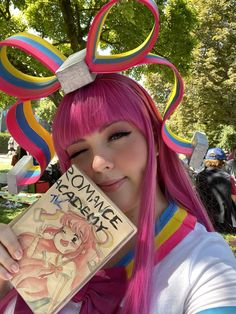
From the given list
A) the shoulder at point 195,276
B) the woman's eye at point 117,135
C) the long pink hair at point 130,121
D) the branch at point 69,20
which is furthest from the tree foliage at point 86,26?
the shoulder at point 195,276

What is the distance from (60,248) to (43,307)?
0.47ft

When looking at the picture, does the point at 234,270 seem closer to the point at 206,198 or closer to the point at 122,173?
the point at 122,173

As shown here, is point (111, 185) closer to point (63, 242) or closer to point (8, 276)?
point (63, 242)

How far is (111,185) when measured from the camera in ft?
3.47

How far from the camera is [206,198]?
18.0ft

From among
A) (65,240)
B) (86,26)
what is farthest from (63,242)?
(86,26)

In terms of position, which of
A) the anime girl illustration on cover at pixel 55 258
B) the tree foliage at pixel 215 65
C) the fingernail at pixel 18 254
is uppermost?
the fingernail at pixel 18 254

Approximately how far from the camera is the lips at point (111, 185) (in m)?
1.06

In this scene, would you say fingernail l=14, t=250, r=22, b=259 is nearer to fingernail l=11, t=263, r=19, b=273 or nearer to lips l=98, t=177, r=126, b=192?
fingernail l=11, t=263, r=19, b=273

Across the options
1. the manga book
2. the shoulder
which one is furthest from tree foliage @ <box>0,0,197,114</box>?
the shoulder

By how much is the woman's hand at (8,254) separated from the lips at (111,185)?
270 mm

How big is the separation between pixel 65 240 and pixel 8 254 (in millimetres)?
145

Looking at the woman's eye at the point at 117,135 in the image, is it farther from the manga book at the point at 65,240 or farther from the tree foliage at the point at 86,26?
the tree foliage at the point at 86,26

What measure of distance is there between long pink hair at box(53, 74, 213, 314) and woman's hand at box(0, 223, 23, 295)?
294mm
